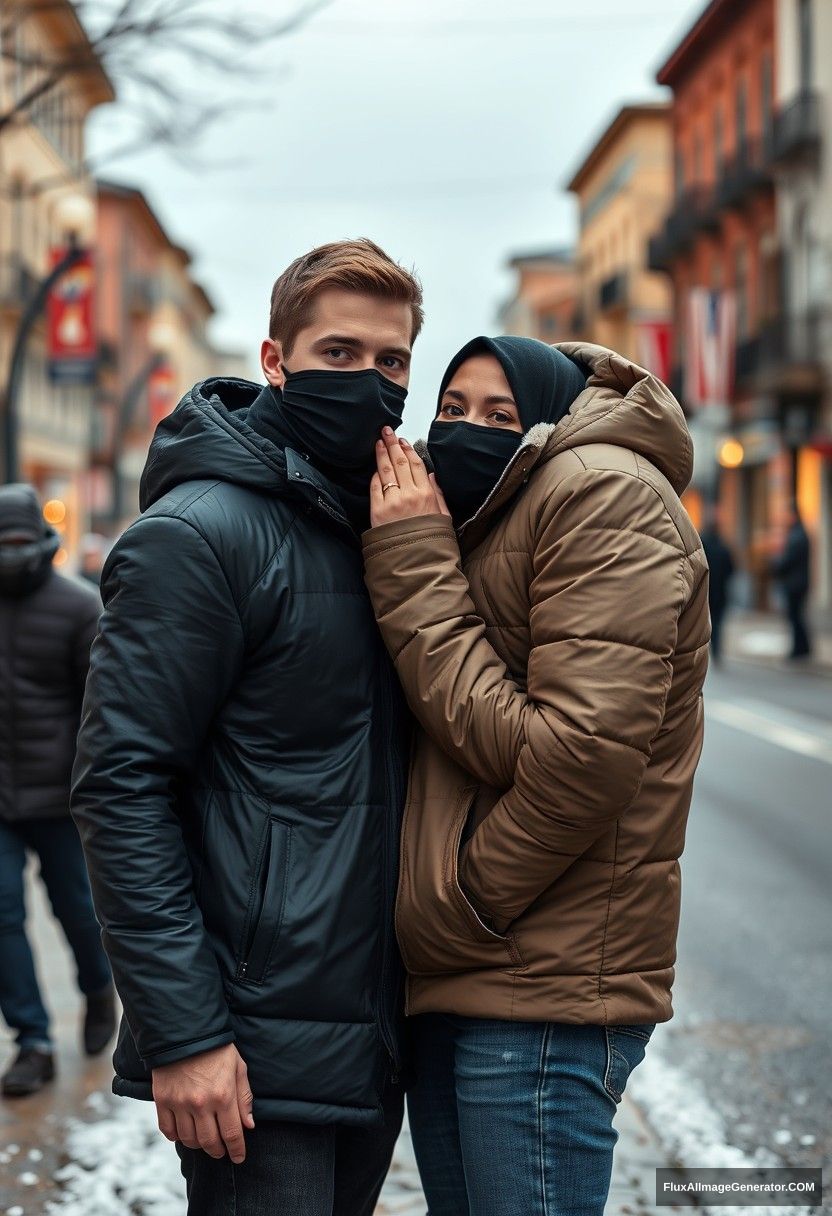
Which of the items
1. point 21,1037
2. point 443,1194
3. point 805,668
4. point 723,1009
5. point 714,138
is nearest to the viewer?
point 443,1194

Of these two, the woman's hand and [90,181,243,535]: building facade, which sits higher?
[90,181,243,535]: building facade

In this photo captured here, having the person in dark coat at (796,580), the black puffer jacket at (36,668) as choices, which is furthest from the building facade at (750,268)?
the black puffer jacket at (36,668)

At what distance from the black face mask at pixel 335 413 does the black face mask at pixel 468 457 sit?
0.10m

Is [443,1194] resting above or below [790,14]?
below

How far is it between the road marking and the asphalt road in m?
0.10

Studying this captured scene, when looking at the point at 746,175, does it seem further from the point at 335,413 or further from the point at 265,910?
the point at 265,910

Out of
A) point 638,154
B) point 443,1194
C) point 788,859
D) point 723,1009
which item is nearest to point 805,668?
point 788,859

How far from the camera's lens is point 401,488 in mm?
2514

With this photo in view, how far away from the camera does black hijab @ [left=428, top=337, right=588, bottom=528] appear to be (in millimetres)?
2539

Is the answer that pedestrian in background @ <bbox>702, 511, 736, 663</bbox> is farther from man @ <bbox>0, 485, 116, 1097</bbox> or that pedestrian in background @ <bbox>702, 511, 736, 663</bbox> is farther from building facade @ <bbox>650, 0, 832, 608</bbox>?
man @ <bbox>0, 485, 116, 1097</bbox>

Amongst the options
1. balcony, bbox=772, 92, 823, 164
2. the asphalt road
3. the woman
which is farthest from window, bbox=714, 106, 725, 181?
the woman

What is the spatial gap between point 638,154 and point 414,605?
187 ft

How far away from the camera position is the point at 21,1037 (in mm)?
5129

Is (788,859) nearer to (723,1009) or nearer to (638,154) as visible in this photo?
(723,1009)
